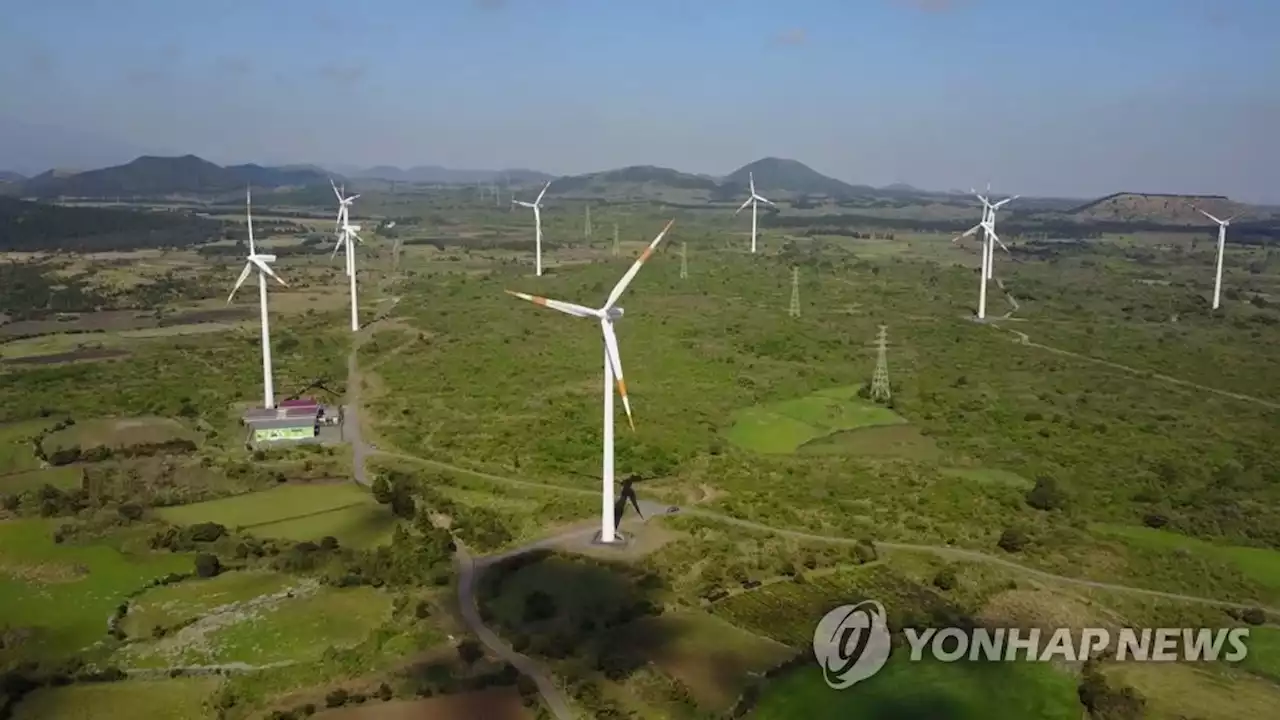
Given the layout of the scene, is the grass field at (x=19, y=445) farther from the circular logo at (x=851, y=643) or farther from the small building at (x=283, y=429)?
the circular logo at (x=851, y=643)

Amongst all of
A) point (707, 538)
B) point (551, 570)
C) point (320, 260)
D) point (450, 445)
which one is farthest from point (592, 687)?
point (320, 260)

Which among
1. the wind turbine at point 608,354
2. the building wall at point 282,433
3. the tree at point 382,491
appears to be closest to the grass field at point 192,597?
the tree at point 382,491

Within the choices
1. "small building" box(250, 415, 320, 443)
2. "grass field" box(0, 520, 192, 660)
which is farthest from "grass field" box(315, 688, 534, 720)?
"small building" box(250, 415, 320, 443)

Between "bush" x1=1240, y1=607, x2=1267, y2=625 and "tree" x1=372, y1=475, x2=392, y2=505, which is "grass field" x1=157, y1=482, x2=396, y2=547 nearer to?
"tree" x1=372, y1=475, x2=392, y2=505

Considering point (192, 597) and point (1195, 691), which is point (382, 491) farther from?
point (1195, 691)

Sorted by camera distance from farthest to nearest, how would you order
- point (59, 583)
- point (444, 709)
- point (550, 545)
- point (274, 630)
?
point (550, 545) < point (59, 583) < point (274, 630) < point (444, 709)

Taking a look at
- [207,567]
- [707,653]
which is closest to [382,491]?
[207,567]
